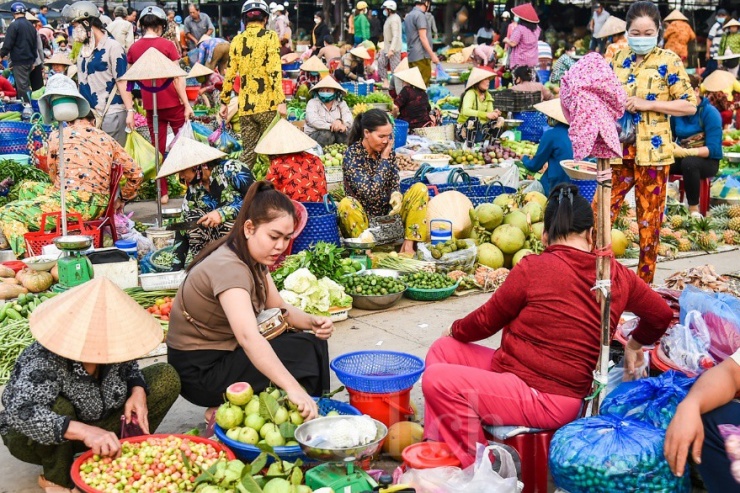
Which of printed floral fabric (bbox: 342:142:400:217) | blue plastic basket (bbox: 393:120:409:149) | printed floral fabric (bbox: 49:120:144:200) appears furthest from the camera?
blue plastic basket (bbox: 393:120:409:149)

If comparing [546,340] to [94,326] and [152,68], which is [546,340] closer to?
[94,326]

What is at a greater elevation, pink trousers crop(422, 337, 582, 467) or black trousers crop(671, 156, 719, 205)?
black trousers crop(671, 156, 719, 205)

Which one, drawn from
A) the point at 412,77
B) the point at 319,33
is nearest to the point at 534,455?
the point at 412,77

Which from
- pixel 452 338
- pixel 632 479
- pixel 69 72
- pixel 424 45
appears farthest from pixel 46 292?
pixel 424 45

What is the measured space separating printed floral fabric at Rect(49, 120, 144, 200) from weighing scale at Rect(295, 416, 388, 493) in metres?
3.67

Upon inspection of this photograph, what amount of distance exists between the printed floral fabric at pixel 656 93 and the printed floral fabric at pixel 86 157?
3.75 metres

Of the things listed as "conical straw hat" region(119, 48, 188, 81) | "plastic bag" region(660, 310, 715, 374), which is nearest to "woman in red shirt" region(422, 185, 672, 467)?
"plastic bag" region(660, 310, 715, 374)

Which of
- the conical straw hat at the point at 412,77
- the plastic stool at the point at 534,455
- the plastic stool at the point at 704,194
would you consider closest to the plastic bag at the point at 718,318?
the plastic stool at the point at 534,455

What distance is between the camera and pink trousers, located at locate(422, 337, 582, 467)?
10.2 ft

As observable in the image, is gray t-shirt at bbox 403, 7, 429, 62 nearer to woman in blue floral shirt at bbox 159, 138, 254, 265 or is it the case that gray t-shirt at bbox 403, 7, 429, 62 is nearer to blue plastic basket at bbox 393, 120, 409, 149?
blue plastic basket at bbox 393, 120, 409, 149

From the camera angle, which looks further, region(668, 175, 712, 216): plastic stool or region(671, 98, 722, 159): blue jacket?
region(668, 175, 712, 216): plastic stool

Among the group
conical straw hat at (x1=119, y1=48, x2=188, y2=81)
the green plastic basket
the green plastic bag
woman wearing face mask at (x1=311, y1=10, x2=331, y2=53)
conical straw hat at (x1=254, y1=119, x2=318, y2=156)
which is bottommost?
the green plastic basket

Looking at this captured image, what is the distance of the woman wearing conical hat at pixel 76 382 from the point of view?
2.94 metres

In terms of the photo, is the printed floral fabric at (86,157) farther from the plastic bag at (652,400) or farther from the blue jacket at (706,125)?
the blue jacket at (706,125)
